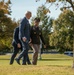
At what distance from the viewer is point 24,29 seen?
→ 14305mm

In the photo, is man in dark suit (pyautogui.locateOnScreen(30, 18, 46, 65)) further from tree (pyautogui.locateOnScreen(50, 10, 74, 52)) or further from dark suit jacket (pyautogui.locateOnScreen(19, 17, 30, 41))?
tree (pyautogui.locateOnScreen(50, 10, 74, 52))

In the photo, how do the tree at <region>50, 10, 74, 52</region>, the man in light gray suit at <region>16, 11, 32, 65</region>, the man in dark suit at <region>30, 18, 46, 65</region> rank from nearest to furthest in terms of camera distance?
the man in light gray suit at <region>16, 11, 32, 65</region> → the man in dark suit at <region>30, 18, 46, 65</region> → the tree at <region>50, 10, 74, 52</region>

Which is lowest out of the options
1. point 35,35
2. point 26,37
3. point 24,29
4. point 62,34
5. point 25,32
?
point 26,37

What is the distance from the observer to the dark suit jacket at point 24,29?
14032 millimetres

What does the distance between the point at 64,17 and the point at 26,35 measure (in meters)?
67.2

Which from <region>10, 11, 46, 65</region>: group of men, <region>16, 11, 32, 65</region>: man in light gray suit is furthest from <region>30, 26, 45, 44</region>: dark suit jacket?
<region>16, 11, 32, 65</region>: man in light gray suit

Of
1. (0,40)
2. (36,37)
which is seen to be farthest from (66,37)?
(36,37)

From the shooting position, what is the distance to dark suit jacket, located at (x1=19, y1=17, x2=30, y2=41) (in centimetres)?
1403

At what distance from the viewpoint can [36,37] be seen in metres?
15.1

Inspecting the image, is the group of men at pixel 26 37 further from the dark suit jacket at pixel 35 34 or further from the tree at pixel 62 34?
the tree at pixel 62 34

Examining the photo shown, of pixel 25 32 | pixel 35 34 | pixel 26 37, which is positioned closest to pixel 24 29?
pixel 25 32

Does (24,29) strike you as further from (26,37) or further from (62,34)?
(62,34)

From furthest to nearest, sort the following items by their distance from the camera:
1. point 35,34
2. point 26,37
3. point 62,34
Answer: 1. point 62,34
2. point 35,34
3. point 26,37

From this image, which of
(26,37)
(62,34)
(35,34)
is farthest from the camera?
(62,34)
